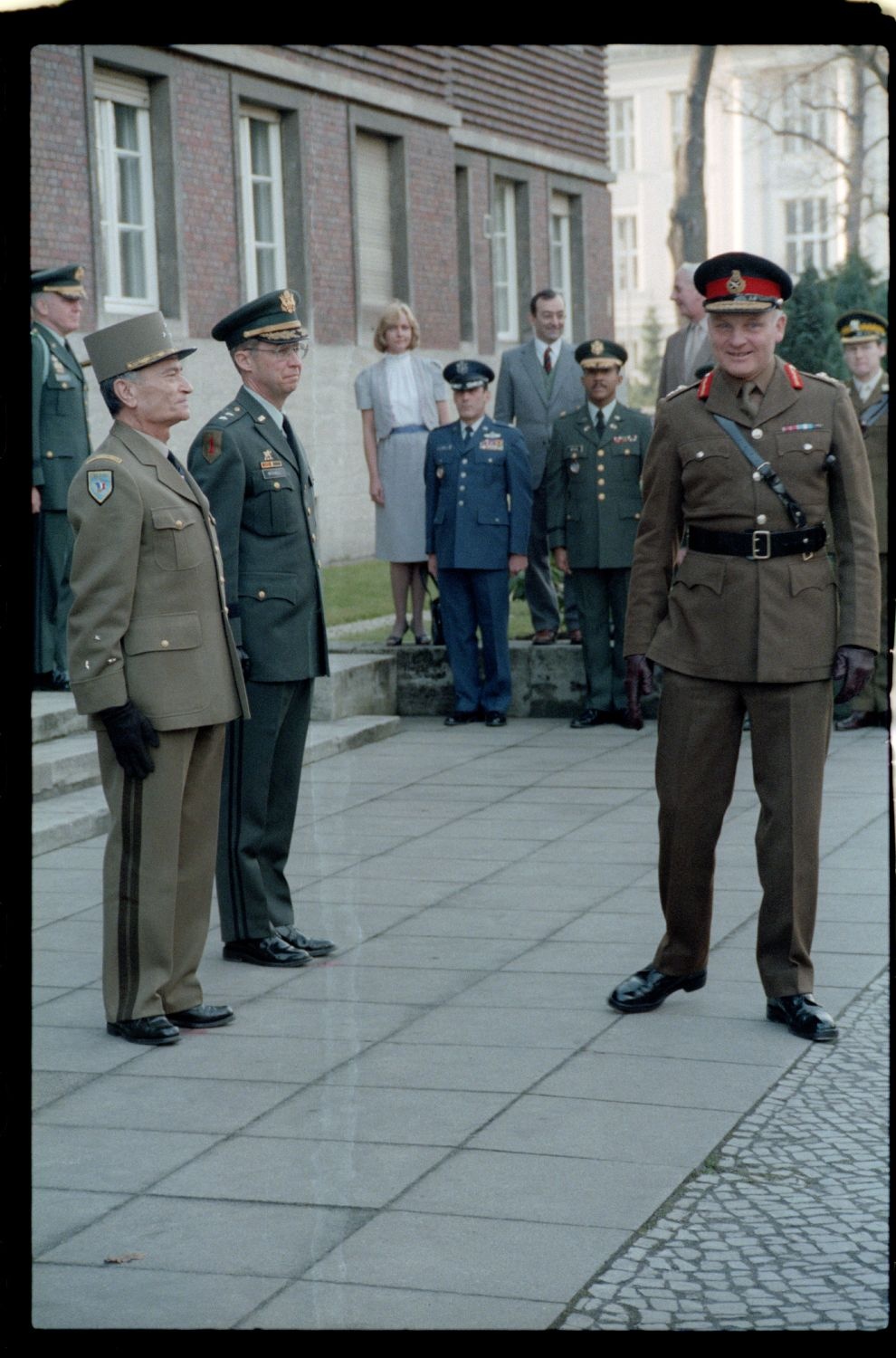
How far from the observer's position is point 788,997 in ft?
17.3

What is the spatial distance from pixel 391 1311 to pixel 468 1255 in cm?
32

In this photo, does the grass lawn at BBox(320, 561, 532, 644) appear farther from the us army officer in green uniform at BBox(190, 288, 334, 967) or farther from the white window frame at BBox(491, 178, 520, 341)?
the white window frame at BBox(491, 178, 520, 341)

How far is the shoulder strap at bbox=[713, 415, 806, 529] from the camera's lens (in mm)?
5051

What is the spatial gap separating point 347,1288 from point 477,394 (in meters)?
6.74

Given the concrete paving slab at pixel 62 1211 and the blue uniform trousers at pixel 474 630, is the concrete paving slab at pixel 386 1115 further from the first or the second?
the blue uniform trousers at pixel 474 630

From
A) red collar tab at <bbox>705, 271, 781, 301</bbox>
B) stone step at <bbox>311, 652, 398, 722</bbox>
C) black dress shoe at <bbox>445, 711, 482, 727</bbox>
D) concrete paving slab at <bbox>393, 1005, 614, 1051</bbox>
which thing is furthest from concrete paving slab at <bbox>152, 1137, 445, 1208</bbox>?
black dress shoe at <bbox>445, 711, 482, 727</bbox>

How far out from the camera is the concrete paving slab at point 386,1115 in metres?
4.45

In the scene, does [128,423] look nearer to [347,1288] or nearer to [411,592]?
[347,1288]

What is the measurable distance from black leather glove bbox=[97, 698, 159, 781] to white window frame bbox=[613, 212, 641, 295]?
1810mm

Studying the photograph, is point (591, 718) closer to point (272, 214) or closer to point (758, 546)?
point (758, 546)

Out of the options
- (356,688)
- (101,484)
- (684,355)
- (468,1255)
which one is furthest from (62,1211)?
(356,688)

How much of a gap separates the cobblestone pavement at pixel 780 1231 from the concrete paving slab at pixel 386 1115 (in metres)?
0.58

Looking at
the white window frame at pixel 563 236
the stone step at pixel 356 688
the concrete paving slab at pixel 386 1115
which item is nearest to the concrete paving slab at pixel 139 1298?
the concrete paving slab at pixel 386 1115

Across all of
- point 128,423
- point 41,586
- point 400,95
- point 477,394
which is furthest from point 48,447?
point 400,95
